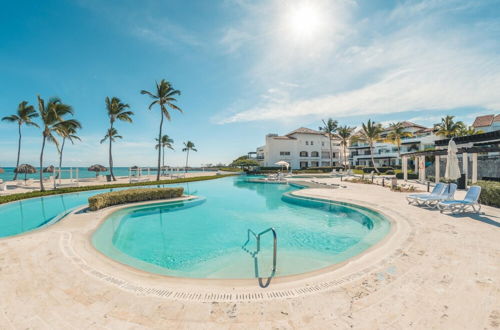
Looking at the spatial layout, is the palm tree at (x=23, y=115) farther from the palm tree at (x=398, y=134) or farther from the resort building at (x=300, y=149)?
the palm tree at (x=398, y=134)

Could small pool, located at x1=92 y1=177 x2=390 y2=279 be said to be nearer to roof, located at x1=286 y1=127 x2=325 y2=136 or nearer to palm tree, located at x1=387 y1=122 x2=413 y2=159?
palm tree, located at x1=387 y1=122 x2=413 y2=159

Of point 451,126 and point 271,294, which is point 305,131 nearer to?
point 451,126

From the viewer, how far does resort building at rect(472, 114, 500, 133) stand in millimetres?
43219

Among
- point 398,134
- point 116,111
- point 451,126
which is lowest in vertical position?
point 398,134

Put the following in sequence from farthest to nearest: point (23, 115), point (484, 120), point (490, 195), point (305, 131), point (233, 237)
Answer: point (305, 131)
point (484, 120)
point (23, 115)
point (490, 195)
point (233, 237)

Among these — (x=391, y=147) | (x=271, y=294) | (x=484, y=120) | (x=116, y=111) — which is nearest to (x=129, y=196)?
(x=271, y=294)

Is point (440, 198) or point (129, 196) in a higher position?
point (440, 198)

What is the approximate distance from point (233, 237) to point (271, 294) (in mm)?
5034

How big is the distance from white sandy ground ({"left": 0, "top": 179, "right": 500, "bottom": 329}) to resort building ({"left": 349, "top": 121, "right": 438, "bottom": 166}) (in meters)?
46.2

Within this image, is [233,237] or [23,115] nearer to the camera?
[233,237]

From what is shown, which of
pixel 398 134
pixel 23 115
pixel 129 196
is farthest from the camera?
pixel 398 134

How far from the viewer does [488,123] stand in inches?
1711

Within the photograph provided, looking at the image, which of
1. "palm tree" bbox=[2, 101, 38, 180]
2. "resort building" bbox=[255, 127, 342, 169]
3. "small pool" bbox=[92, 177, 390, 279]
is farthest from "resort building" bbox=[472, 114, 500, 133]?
"palm tree" bbox=[2, 101, 38, 180]

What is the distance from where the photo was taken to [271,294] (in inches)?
143
